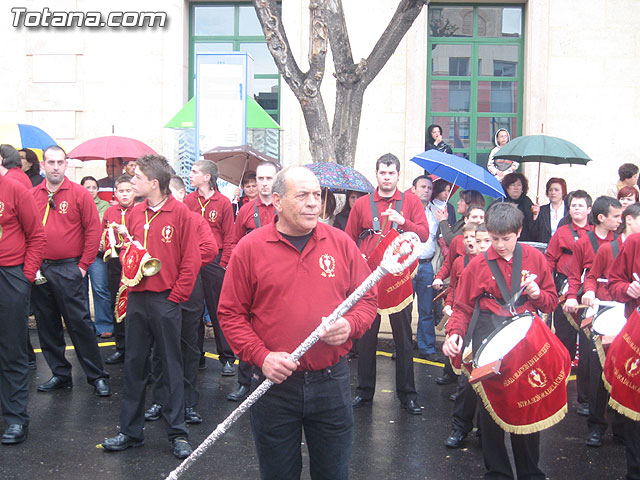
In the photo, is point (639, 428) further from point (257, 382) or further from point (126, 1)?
point (126, 1)

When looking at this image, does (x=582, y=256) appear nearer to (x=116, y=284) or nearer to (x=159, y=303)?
(x=159, y=303)

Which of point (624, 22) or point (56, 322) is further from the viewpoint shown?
point (624, 22)

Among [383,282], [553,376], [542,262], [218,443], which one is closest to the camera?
[553,376]

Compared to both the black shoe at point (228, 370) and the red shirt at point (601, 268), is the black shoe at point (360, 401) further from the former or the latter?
the red shirt at point (601, 268)

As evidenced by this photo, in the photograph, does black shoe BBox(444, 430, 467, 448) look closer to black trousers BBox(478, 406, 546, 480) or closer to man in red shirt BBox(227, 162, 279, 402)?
black trousers BBox(478, 406, 546, 480)

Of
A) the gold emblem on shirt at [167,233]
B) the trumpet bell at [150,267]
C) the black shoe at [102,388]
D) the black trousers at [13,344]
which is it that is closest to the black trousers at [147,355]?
the trumpet bell at [150,267]

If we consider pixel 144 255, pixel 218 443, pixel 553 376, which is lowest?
pixel 218 443

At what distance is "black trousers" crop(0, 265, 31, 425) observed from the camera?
6.04 meters

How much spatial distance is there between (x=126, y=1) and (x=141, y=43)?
0.79m

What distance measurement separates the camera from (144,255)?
565 centimetres

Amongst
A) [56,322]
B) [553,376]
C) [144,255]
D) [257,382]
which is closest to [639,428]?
[553,376]

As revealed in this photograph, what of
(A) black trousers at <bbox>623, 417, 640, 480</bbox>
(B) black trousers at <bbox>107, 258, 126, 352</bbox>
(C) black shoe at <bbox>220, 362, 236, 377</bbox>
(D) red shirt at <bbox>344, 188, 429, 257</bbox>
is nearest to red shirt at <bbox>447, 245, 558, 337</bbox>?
(A) black trousers at <bbox>623, 417, 640, 480</bbox>

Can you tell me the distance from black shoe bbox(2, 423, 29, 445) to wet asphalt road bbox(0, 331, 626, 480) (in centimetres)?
5

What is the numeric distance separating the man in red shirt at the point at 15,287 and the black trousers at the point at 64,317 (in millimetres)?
1113
